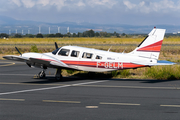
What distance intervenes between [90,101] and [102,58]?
5.79m

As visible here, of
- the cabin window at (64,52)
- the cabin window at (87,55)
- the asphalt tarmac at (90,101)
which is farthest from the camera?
the cabin window at (64,52)

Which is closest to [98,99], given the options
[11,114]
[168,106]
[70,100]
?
[70,100]

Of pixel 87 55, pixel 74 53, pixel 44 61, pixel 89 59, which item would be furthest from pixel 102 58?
pixel 44 61

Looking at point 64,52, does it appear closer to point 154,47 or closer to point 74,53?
point 74,53

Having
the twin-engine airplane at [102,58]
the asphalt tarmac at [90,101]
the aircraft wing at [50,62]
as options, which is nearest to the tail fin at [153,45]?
the twin-engine airplane at [102,58]

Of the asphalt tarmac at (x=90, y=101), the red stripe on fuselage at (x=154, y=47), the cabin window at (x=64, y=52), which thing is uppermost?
the red stripe on fuselage at (x=154, y=47)

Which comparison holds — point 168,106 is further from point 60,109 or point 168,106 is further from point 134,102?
point 60,109

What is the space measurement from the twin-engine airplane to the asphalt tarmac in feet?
4.45

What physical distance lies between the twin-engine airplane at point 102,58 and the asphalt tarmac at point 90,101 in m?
1.36

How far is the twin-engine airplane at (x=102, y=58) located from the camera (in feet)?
52.0

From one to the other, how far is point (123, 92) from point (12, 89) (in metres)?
5.85

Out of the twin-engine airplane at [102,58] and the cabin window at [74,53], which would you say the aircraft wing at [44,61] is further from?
the cabin window at [74,53]

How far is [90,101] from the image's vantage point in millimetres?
10867

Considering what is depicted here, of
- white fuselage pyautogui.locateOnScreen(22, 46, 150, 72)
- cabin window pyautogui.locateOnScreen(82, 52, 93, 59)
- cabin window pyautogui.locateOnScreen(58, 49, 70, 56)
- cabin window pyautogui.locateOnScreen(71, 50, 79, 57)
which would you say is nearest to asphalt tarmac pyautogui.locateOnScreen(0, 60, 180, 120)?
white fuselage pyautogui.locateOnScreen(22, 46, 150, 72)
